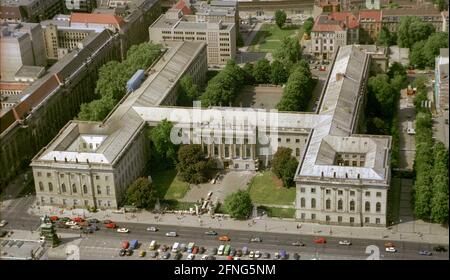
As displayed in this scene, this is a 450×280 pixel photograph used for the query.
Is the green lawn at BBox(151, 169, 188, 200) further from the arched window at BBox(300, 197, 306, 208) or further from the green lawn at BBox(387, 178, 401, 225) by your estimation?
the green lawn at BBox(387, 178, 401, 225)

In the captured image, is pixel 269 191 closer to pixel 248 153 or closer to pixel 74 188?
pixel 248 153

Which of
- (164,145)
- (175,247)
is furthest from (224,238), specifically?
(164,145)

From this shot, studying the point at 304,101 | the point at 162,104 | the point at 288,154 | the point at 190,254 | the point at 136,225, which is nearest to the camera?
the point at 190,254

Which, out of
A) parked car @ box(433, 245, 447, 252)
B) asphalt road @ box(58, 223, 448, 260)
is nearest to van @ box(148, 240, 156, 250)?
asphalt road @ box(58, 223, 448, 260)

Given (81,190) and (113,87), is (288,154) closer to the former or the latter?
(81,190)

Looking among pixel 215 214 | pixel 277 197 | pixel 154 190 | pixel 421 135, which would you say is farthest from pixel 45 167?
pixel 421 135

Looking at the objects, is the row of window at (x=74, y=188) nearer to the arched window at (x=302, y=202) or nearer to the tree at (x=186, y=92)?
the arched window at (x=302, y=202)

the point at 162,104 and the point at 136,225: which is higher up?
the point at 162,104
